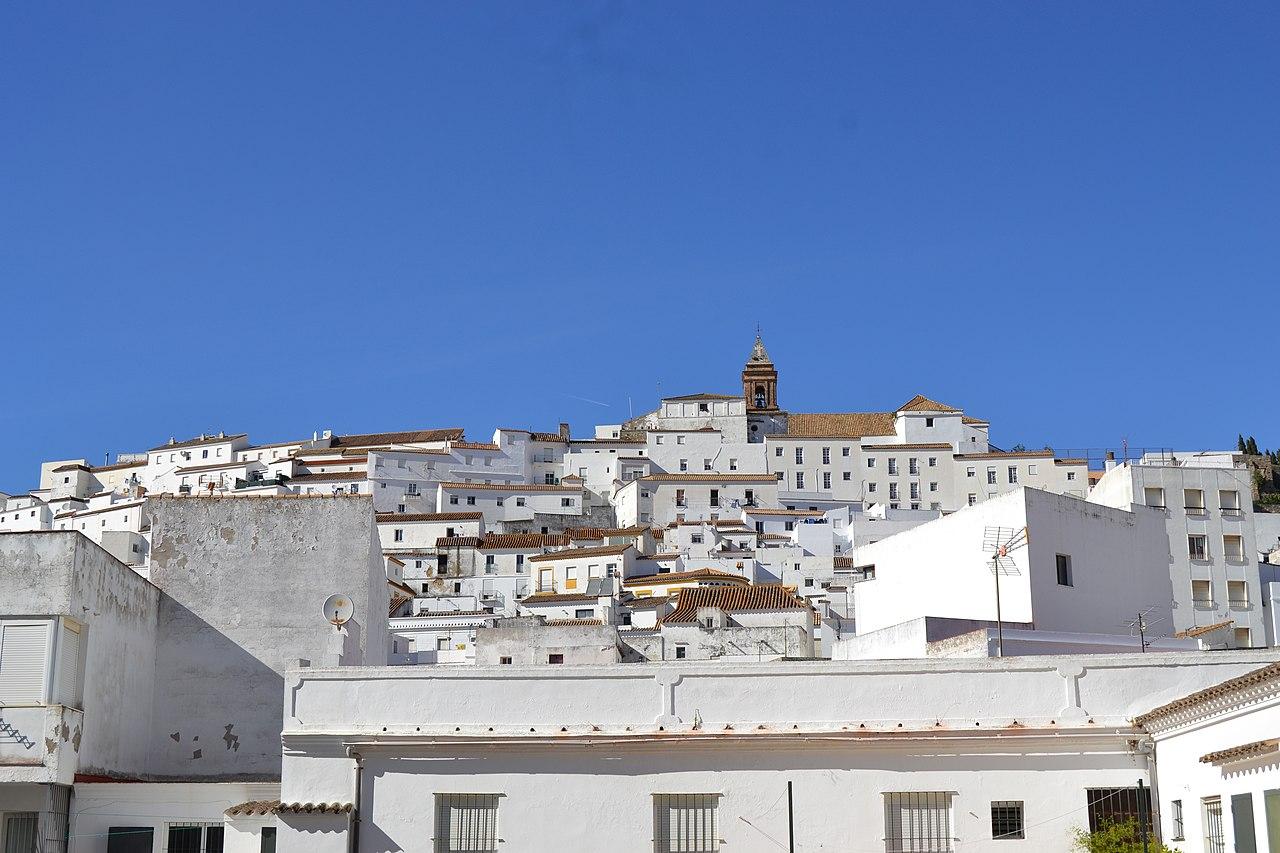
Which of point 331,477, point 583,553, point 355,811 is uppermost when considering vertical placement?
point 331,477

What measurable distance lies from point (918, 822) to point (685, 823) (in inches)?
107

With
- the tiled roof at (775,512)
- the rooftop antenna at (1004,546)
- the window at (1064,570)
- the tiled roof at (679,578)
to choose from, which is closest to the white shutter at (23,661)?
the rooftop antenna at (1004,546)

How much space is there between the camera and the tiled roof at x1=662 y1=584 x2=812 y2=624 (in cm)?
6206

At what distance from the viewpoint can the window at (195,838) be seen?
20297mm

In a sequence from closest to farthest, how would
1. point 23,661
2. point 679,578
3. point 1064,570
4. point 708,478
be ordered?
point 23,661 → point 1064,570 → point 679,578 → point 708,478

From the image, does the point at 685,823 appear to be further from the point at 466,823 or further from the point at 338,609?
the point at 338,609

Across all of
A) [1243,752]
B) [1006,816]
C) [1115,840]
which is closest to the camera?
[1243,752]

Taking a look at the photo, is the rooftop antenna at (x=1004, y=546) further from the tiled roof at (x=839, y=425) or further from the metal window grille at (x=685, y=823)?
the tiled roof at (x=839, y=425)

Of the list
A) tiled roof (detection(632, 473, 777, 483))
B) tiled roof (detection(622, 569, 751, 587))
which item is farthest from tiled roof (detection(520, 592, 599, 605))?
tiled roof (detection(632, 473, 777, 483))

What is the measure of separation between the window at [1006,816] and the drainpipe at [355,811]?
7507mm

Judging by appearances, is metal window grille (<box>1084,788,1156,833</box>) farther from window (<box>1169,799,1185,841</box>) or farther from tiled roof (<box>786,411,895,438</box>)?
tiled roof (<box>786,411,895,438</box>)

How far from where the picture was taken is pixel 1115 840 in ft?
56.6

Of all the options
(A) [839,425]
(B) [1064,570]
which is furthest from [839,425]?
(B) [1064,570]

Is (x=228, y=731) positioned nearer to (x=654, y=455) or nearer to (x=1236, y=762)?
(x=1236, y=762)
